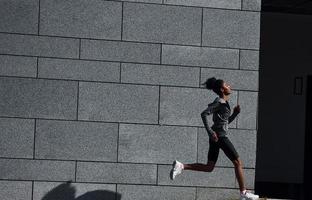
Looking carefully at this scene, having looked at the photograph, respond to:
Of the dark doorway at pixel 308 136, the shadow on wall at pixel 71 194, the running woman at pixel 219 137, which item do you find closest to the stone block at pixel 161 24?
the running woman at pixel 219 137

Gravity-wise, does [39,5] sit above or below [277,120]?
above

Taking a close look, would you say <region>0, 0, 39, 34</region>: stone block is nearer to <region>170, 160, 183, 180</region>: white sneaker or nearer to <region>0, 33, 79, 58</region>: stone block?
<region>0, 33, 79, 58</region>: stone block

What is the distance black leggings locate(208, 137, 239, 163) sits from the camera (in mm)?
10117

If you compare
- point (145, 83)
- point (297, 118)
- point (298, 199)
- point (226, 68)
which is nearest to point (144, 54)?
point (145, 83)

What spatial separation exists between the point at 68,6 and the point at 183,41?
74.4 inches

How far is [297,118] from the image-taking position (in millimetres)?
16109

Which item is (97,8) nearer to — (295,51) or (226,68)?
(226,68)

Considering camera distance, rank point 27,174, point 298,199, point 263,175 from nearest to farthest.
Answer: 1. point 27,174
2. point 298,199
3. point 263,175

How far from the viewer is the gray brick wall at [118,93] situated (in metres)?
10.6

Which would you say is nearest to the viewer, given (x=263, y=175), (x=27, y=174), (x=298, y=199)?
(x=27, y=174)

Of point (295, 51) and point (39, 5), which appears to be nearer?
point (39, 5)

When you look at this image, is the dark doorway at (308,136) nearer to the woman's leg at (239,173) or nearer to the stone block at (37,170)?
the woman's leg at (239,173)

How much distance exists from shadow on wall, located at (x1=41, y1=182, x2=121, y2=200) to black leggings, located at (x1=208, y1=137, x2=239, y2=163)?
1.64 metres

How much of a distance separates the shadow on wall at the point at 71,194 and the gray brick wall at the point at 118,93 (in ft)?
0.05
